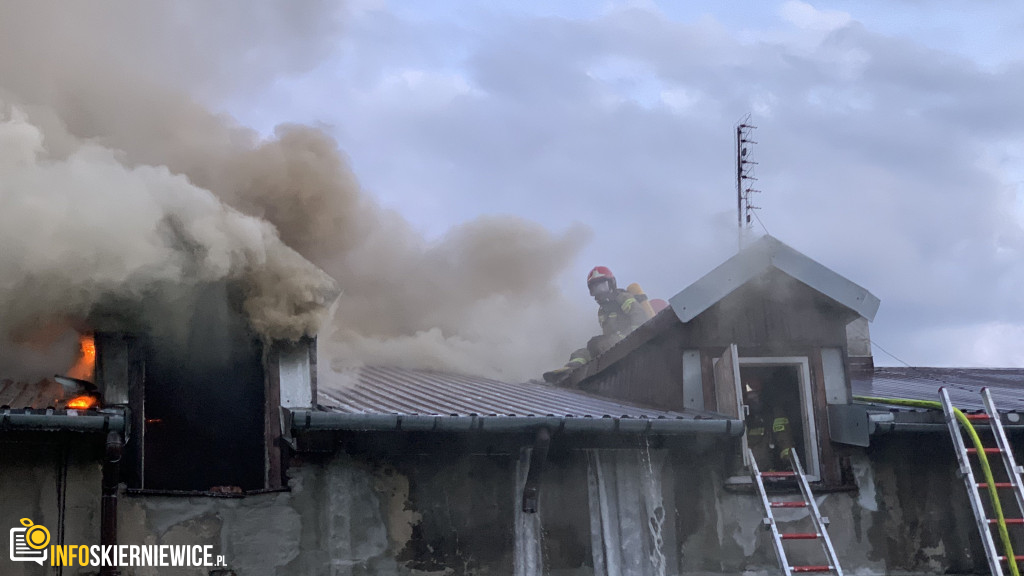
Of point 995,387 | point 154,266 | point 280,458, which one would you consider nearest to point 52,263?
point 154,266

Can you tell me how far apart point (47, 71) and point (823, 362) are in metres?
8.79

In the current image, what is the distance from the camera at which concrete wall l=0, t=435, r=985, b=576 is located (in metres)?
7.25

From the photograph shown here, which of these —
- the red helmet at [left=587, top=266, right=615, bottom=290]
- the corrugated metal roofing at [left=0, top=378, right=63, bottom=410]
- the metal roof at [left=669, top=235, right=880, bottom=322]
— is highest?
the red helmet at [left=587, top=266, right=615, bottom=290]

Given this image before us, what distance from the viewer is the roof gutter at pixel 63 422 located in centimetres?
653

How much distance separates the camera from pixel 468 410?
27.1ft

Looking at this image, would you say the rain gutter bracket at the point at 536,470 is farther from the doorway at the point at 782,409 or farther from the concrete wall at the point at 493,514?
the doorway at the point at 782,409

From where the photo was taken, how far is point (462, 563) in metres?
8.16

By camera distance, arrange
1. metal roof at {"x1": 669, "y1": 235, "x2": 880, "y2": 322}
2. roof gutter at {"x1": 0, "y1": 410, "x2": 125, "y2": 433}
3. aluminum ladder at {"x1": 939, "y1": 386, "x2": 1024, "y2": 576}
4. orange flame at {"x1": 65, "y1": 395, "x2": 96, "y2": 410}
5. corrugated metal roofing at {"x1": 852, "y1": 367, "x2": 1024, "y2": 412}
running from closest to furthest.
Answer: roof gutter at {"x1": 0, "y1": 410, "x2": 125, "y2": 433} → orange flame at {"x1": 65, "y1": 395, "x2": 96, "y2": 410} → aluminum ladder at {"x1": 939, "y1": 386, "x2": 1024, "y2": 576} → metal roof at {"x1": 669, "y1": 235, "x2": 880, "y2": 322} → corrugated metal roofing at {"x1": 852, "y1": 367, "x2": 1024, "y2": 412}

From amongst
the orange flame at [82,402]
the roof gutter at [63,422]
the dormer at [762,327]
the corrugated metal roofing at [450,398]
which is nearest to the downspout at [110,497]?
the roof gutter at [63,422]

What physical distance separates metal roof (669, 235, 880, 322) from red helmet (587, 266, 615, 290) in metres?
4.35

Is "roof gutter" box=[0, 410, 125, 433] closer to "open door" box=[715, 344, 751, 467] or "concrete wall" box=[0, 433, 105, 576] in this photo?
"concrete wall" box=[0, 433, 105, 576]

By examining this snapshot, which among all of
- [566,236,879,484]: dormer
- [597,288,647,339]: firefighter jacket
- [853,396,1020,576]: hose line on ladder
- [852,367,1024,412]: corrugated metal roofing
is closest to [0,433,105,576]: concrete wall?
[566,236,879,484]: dormer

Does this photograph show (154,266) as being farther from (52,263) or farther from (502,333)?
(502,333)

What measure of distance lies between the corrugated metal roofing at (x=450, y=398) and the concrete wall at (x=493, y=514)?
43 cm
